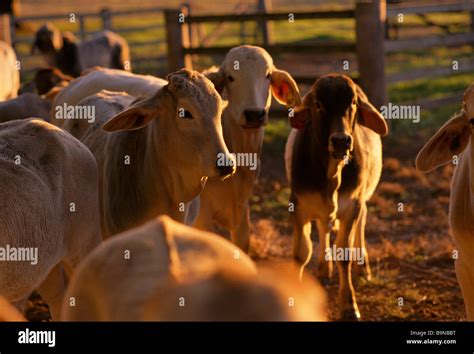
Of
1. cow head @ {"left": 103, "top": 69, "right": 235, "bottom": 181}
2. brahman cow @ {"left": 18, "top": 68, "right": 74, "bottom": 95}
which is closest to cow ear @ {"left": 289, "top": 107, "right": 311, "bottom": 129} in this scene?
cow head @ {"left": 103, "top": 69, "right": 235, "bottom": 181}

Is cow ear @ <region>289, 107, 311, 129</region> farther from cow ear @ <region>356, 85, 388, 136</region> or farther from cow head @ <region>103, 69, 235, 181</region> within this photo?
cow head @ <region>103, 69, 235, 181</region>

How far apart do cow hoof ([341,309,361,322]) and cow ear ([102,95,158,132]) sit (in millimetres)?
2342

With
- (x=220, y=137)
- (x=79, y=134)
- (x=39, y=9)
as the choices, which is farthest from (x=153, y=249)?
(x=39, y=9)

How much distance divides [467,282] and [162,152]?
210 centimetres

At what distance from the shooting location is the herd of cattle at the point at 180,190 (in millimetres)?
3359

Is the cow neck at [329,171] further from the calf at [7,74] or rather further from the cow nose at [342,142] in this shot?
the calf at [7,74]

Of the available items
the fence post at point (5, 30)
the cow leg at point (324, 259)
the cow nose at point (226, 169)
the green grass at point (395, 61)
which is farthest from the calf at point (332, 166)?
the fence post at point (5, 30)

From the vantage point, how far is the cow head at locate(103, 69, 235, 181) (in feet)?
20.7

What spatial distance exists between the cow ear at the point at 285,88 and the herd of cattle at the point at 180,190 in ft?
0.04

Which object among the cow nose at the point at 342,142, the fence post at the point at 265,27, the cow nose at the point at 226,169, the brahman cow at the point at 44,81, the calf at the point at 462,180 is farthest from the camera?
the fence post at the point at 265,27

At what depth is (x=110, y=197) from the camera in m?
7.00

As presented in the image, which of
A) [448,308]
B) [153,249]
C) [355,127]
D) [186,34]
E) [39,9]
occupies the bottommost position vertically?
[448,308]

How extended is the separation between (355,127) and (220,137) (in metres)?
2.41
